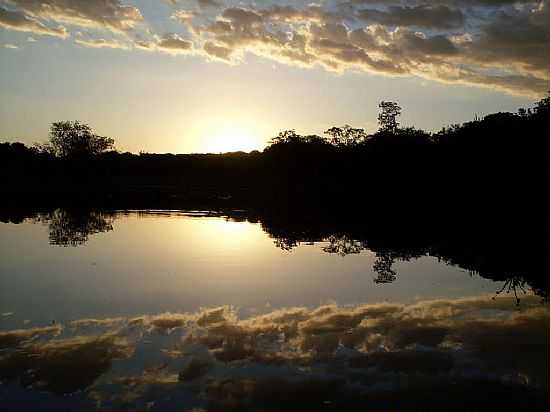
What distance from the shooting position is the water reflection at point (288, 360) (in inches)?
316

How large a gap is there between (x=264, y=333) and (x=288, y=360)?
1751 mm

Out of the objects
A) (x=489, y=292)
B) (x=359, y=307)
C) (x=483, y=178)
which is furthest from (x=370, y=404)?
(x=483, y=178)

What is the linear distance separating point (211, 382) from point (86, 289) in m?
8.33

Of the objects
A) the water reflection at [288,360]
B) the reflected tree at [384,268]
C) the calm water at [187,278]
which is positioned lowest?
the calm water at [187,278]

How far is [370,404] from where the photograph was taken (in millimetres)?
7844

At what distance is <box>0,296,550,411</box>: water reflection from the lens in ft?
26.3

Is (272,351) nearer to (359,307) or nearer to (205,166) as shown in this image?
(359,307)

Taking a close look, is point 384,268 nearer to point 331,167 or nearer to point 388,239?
point 388,239

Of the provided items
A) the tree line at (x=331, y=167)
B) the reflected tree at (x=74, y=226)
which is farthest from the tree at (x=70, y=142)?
the reflected tree at (x=74, y=226)

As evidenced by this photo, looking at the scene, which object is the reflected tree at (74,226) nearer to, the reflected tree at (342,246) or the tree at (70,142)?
the reflected tree at (342,246)

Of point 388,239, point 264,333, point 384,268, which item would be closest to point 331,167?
point 388,239

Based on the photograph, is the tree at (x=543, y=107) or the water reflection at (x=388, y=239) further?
the tree at (x=543, y=107)

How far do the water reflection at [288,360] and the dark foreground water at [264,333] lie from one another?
0.04 meters

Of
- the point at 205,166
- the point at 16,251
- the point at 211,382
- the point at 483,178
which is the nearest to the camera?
the point at 211,382
